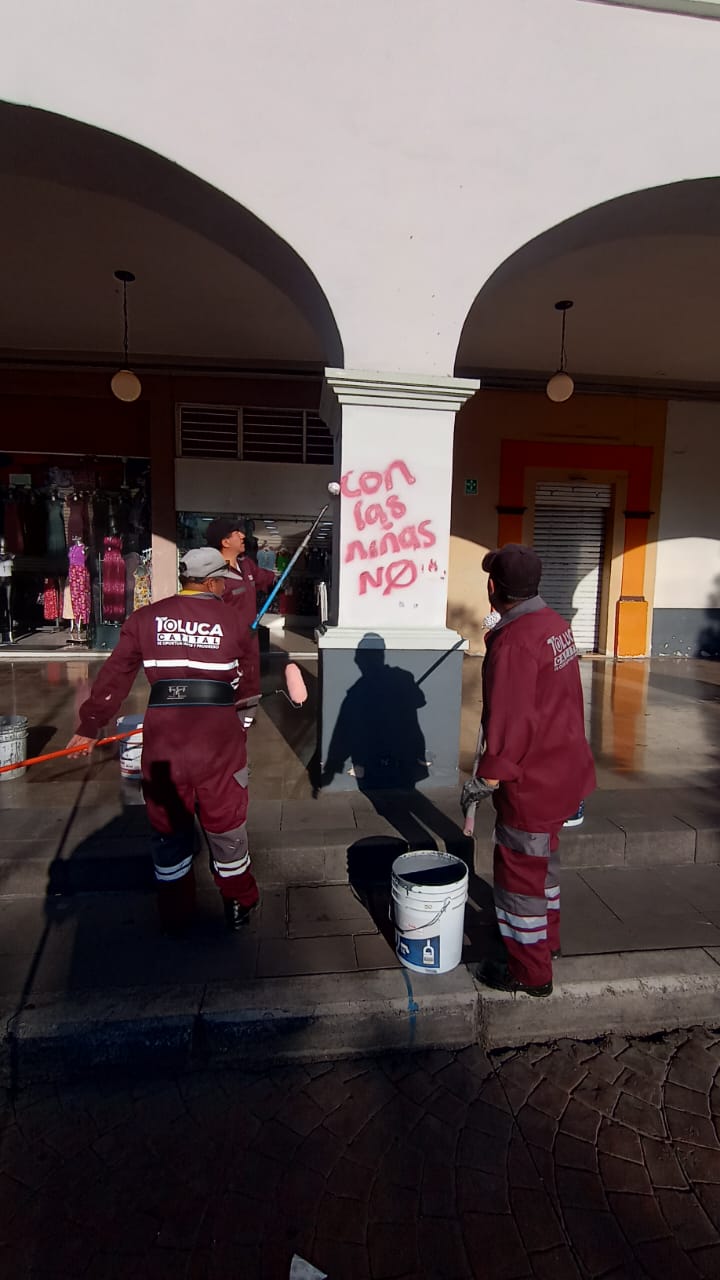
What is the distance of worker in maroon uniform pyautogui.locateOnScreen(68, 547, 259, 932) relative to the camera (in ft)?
9.23

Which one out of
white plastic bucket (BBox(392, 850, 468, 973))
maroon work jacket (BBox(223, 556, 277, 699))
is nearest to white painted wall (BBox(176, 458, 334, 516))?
maroon work jacket (BBox(223, 556, 277, 699))

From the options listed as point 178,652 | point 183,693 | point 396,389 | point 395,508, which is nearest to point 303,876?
point 183,693

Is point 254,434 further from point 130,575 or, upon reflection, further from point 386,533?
point 386,533

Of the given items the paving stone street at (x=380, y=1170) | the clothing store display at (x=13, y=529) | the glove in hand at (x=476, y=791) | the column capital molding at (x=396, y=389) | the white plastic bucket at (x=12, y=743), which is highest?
the column capital molding at (x=396, y=389)

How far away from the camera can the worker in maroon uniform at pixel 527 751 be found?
8.38 feet

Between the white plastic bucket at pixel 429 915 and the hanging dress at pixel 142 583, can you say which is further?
the hanging dress at pixel 142 583

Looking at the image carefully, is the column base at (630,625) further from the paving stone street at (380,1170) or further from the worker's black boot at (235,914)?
the worker's black boot at (235,914)

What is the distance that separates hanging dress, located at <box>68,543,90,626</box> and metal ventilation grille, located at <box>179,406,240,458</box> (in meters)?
2.14

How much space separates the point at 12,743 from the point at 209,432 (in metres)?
5.87

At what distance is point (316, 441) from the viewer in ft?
30.1

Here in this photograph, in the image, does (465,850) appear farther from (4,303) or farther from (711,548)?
(711,548)

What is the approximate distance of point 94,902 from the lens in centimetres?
329

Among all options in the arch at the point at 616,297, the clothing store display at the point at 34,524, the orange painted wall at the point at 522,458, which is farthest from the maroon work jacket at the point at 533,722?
the clothing store display at the point at 34,524

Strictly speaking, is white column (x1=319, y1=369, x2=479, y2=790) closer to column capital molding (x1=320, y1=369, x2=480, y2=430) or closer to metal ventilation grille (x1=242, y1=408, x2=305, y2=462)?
column capital molding (x1=320, y1=369, x2=480, y2=430)
